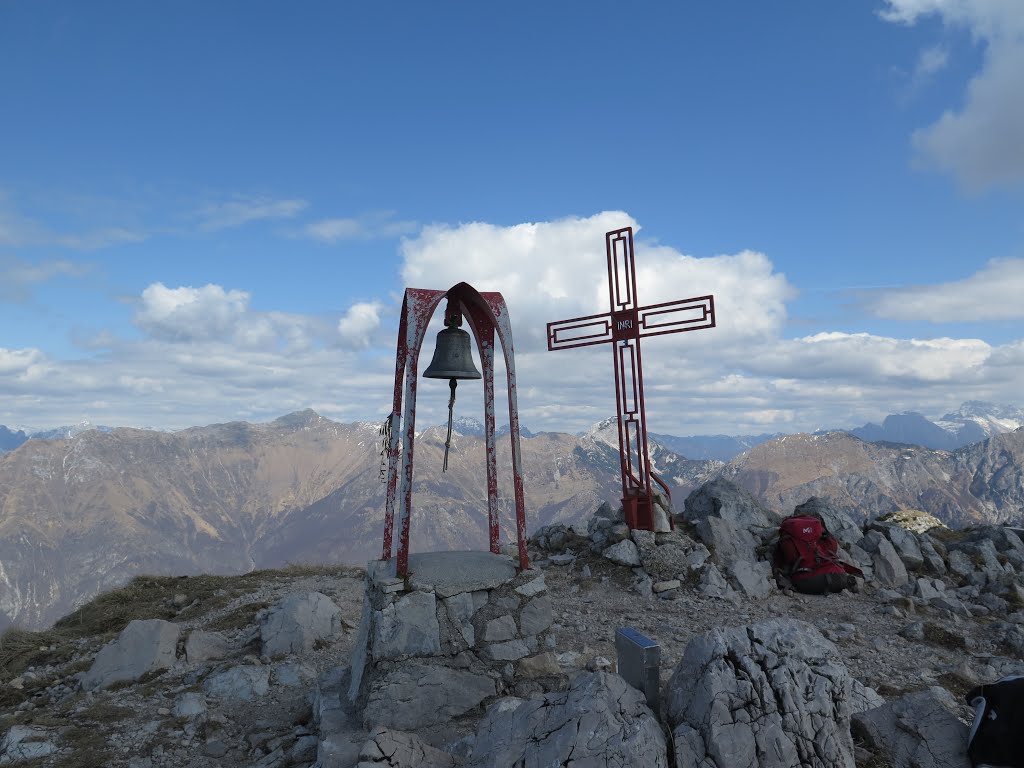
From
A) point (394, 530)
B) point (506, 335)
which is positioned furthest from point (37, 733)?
point (506, 335)

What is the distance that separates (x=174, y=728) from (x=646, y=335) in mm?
10936

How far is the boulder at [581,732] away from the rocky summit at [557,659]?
0.02 metres

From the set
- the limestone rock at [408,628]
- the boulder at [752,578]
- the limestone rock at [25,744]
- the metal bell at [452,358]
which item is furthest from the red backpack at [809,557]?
the limestone rock at [25,744]

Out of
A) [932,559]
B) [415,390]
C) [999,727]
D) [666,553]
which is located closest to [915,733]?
[999,727]

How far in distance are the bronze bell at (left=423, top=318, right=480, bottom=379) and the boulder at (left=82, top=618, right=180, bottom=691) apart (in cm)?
670

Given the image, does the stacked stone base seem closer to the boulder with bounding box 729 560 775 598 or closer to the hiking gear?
the hiking gear

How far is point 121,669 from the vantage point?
9664 millimetres

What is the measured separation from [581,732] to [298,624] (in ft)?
24.9

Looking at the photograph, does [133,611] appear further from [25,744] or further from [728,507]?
[728,507]

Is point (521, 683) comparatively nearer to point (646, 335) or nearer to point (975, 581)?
point (646, 335)

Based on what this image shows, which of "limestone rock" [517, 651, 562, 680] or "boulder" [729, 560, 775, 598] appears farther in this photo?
"boulder" [729, 560, 775, 598]

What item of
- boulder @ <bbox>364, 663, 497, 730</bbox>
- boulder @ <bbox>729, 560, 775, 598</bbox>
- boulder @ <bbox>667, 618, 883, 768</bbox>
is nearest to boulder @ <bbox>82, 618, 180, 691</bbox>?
boulder @ <bbox>364, 663, 497, 730</bbox>

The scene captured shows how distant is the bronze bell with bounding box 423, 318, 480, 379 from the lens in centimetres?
804

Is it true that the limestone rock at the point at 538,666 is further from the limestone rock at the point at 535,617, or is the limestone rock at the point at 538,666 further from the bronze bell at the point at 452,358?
the bronze bell at the point at 452,358
